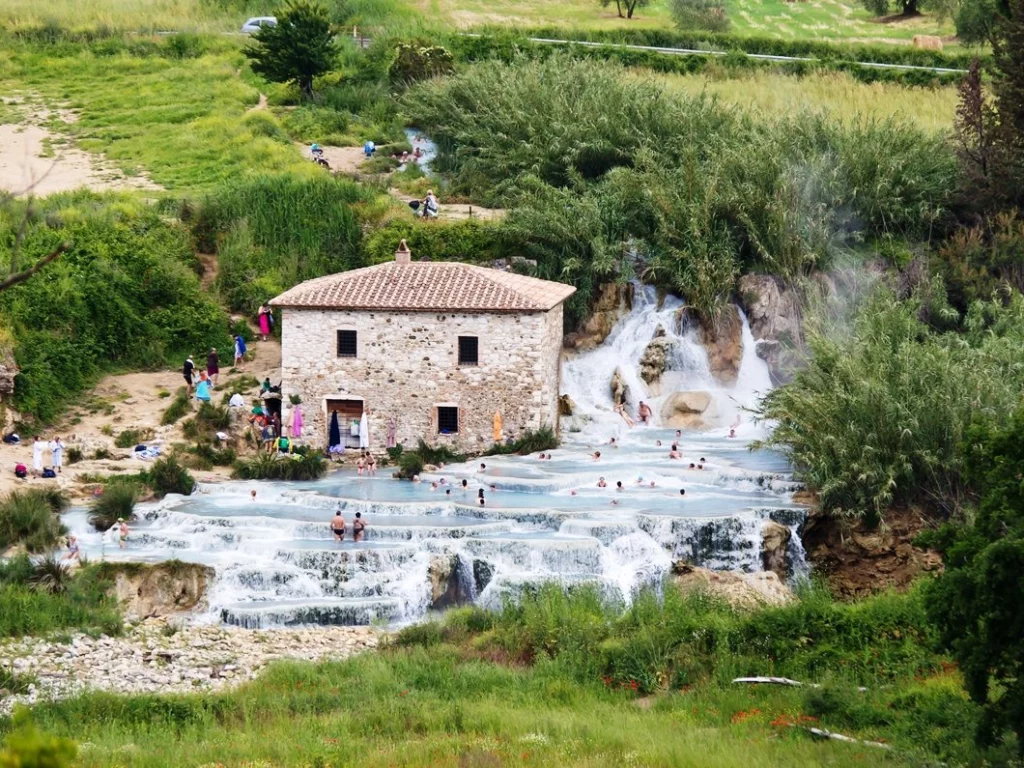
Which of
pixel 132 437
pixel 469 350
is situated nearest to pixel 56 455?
pixel 132 437

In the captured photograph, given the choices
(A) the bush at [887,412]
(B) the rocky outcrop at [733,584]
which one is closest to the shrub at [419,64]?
(A) the bush at [887,412]

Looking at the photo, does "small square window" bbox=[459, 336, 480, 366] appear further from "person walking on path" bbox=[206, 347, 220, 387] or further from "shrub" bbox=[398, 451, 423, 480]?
"person walking on path" bbox=[206, 347, 220, 387]

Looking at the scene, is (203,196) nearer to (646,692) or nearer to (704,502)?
(704,502)

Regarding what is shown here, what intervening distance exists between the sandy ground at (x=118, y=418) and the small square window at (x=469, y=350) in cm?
542

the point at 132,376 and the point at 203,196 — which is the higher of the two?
the point at 203,196

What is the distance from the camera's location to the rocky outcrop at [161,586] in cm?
3178

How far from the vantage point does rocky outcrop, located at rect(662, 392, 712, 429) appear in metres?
41.9

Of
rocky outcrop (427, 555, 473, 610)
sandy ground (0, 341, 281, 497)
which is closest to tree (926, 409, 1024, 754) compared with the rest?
rocky outcrop (427, 555, 473, 610)

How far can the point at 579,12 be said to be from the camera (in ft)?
259

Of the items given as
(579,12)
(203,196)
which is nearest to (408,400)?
(203,196)

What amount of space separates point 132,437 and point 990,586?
24.5 m

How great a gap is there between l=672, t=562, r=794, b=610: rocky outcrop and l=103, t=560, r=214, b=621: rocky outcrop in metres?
9.23

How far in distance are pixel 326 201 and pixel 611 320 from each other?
10.0m

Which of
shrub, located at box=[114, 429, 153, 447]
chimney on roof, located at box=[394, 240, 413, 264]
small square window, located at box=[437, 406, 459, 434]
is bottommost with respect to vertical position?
shrub, located at box=[114, 429, 153, 447]
